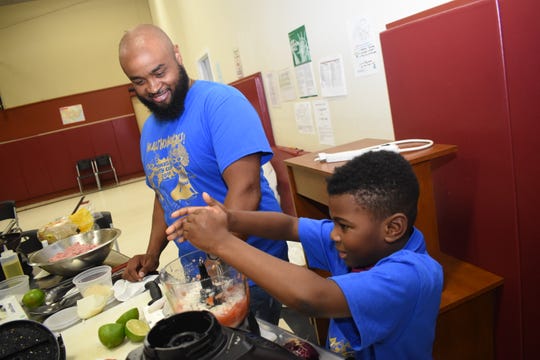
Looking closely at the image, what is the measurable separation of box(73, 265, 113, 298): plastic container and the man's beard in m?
0.63

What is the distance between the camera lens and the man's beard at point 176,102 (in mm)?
1410

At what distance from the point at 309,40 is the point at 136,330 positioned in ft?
6.97

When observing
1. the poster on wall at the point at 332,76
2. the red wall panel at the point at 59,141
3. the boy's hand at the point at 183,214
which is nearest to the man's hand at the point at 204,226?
the boy's hand at the point at 183,214

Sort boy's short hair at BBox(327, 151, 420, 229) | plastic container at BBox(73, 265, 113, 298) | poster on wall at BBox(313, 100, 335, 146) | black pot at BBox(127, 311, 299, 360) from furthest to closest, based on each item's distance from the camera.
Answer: poster on wall at BBox(313, 100, 335, 146), plastic container at BBox(73, 265, 113, 298), boy's short hair at BBox(327, 151, 420, 229), black pot at BBox(127, 311, 299, 360)

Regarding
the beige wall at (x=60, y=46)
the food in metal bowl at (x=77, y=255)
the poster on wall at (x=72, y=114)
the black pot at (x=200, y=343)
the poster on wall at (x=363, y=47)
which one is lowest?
the food in metal bowl at (x=77, y=255)

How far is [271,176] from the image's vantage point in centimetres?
338

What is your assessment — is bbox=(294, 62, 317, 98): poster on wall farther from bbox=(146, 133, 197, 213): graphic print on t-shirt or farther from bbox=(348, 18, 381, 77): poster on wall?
bbox=(146, 133, 197, 213): graphic print on t-shirt

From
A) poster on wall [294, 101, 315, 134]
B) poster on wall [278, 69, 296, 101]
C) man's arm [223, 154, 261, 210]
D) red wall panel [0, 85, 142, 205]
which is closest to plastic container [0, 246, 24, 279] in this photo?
man's arm [223, 154, 261, 210]

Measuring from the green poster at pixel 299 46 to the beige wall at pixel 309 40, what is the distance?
5 centimetres

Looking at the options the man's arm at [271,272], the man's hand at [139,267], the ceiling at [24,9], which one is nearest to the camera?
the man's arm at [271,272]

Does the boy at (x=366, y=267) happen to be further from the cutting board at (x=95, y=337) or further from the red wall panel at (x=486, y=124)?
the red wall panel at (x=486, y=124)

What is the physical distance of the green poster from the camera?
266 cm

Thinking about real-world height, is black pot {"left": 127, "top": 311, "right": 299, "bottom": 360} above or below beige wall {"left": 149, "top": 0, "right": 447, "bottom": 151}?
below

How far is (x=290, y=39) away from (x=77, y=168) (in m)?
7.46
